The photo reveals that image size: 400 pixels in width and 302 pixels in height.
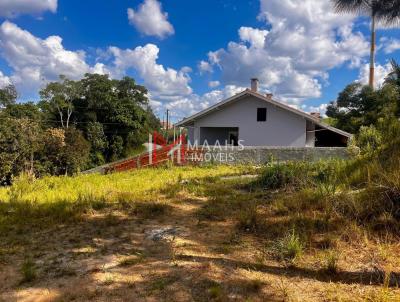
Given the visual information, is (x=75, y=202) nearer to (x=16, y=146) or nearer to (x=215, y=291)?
(x=215, y=291)

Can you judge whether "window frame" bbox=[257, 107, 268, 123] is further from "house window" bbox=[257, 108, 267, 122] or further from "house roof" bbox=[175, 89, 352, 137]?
"house roof" bbox=[175, 89, 352, 137]

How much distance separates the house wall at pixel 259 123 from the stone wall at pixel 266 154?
5.91 m

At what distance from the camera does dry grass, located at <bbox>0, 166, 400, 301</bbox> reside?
3.22 m

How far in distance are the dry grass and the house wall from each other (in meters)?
14.6

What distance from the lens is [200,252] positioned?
13.6ft

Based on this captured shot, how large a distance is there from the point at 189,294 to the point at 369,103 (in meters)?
28.7

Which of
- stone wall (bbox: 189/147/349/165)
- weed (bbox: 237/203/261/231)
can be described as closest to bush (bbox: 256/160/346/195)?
weed (bbox: 237/203/261/231)

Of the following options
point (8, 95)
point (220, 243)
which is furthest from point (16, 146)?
point (8, 95)

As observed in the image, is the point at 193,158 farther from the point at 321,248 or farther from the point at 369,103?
the point at 369,103

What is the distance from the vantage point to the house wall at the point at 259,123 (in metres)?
20.4

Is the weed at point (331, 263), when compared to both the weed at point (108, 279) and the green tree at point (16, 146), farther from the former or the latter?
the green tree at point (16, 146)

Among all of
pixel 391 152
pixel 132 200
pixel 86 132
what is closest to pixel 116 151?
pixel 86 132

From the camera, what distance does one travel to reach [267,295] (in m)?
3.06

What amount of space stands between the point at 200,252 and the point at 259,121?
17529 mm
